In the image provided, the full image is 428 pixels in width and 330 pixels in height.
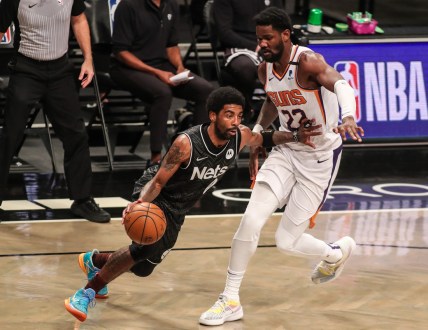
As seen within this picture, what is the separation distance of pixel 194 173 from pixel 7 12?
8.65 feet

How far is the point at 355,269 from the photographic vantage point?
7.38m

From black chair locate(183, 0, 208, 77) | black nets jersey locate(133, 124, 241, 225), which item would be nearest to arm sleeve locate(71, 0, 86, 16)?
black nets jersey locate(133, 124, 241, 225)

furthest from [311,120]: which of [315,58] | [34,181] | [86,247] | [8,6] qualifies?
[34,181]

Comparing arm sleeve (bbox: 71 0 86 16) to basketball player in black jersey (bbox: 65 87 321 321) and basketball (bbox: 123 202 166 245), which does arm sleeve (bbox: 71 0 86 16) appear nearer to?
basketball player in black jersey (bbox: 65 87 321 321)

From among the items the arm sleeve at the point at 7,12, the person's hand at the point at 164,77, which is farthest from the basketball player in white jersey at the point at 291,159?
the person's hand at the point at 164,77

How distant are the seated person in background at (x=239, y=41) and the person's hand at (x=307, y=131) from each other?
364cm

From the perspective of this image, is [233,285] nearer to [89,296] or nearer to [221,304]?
[221,304]

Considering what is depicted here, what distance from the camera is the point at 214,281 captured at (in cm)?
707

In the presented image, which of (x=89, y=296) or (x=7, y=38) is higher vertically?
(x=89, y=296)

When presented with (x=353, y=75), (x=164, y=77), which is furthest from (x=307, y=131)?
(x=353, y=75)

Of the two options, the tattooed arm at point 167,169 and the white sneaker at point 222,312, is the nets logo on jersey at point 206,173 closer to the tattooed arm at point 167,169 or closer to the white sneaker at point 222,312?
the tattooed arm at point 167,169

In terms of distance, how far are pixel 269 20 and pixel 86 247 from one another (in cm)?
229

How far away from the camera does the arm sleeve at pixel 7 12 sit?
26.7 ft

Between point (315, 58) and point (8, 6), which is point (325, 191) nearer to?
point (315, 58)
